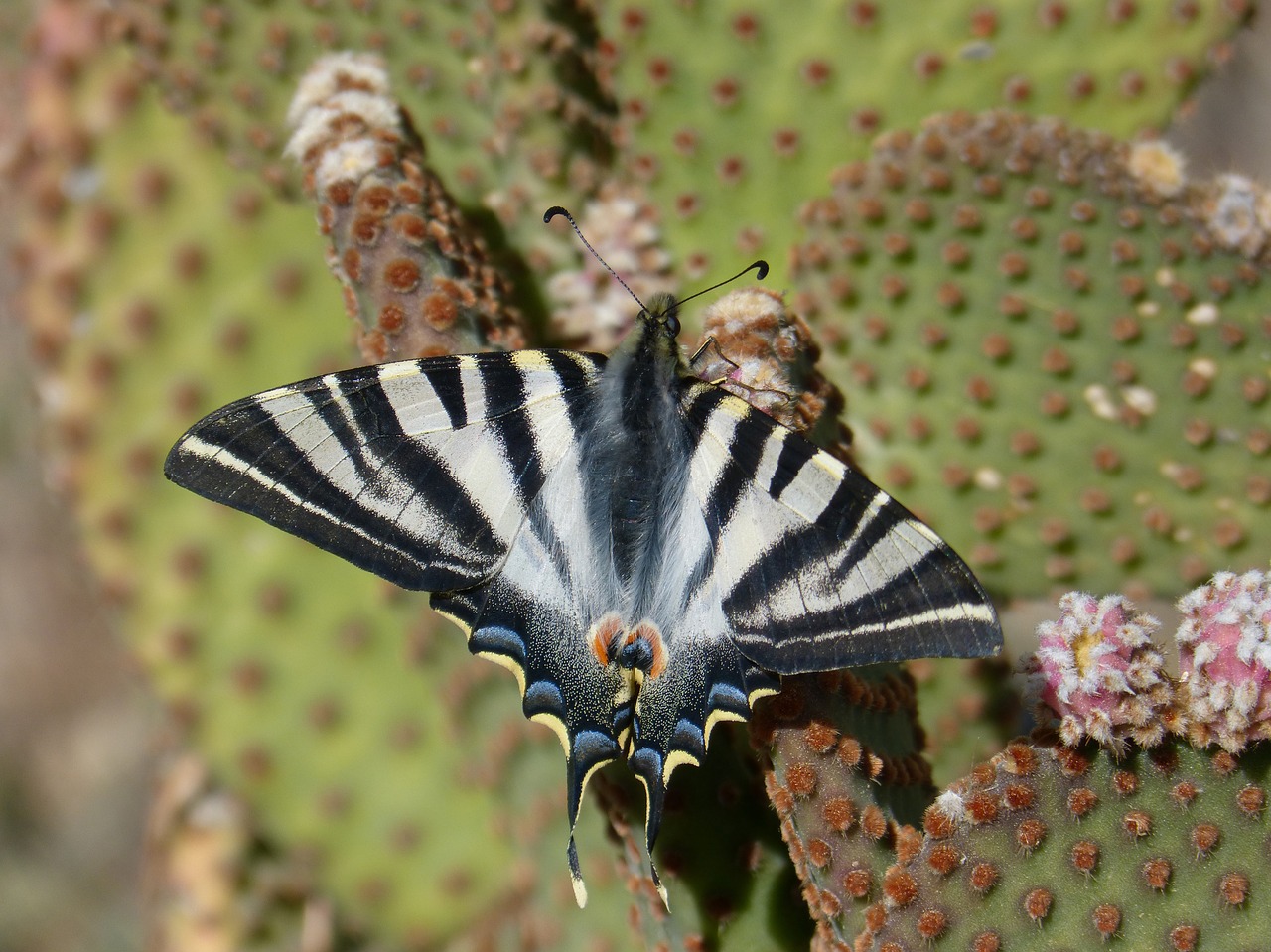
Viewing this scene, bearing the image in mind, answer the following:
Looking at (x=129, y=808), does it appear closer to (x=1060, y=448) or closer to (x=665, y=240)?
(x=665, y=240)

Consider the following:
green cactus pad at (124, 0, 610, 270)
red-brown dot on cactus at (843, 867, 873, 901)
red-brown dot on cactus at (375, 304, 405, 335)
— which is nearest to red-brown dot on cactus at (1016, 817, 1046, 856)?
red-brown dot on cactus at (843, 867, 873, 901)

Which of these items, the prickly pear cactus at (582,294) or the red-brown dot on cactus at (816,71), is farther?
the red-brown dot on cactus at (816,71)

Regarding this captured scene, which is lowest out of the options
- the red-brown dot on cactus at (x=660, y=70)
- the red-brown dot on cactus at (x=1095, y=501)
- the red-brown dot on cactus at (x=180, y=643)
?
the red-brown dot on cactus at (x=1095, y=501)

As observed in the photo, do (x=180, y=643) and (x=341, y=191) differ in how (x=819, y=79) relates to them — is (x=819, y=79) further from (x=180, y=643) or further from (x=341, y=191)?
(x=180, y=643)

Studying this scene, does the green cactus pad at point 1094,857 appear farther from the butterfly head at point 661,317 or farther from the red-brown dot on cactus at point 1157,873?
the butterfly head at point 661,317

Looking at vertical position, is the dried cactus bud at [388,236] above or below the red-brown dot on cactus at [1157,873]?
above

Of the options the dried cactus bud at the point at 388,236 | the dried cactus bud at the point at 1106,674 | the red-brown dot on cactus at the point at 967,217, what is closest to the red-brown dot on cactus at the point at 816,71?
the red-brown dot on cactus at the point at 967,217
